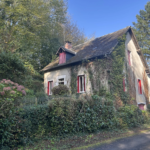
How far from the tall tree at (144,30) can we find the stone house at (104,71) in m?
9.99

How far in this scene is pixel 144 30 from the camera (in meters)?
26.7

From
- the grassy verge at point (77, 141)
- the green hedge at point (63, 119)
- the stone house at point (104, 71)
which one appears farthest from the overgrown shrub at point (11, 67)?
the stone house at point (104, 71)

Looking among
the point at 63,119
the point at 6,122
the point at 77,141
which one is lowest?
the point at 77,141

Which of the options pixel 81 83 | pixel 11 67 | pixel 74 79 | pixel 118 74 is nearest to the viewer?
pixel 11 67

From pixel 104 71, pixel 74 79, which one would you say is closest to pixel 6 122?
pixel 104 71

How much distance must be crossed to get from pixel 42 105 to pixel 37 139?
137cm

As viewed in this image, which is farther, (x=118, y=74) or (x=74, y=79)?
(x=74, y=79)

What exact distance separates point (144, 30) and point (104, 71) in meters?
19.3

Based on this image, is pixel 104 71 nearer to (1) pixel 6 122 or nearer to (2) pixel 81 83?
(2) pixel 81 83

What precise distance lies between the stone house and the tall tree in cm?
999

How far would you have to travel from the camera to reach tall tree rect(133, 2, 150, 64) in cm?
2539

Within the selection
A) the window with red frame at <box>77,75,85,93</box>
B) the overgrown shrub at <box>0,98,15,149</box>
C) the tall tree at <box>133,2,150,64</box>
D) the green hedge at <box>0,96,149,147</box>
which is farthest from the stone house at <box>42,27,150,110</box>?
the tall tree at <box>133,2,150,64</box>

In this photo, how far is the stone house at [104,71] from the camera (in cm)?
1223

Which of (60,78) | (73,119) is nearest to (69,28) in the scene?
(60,78)
